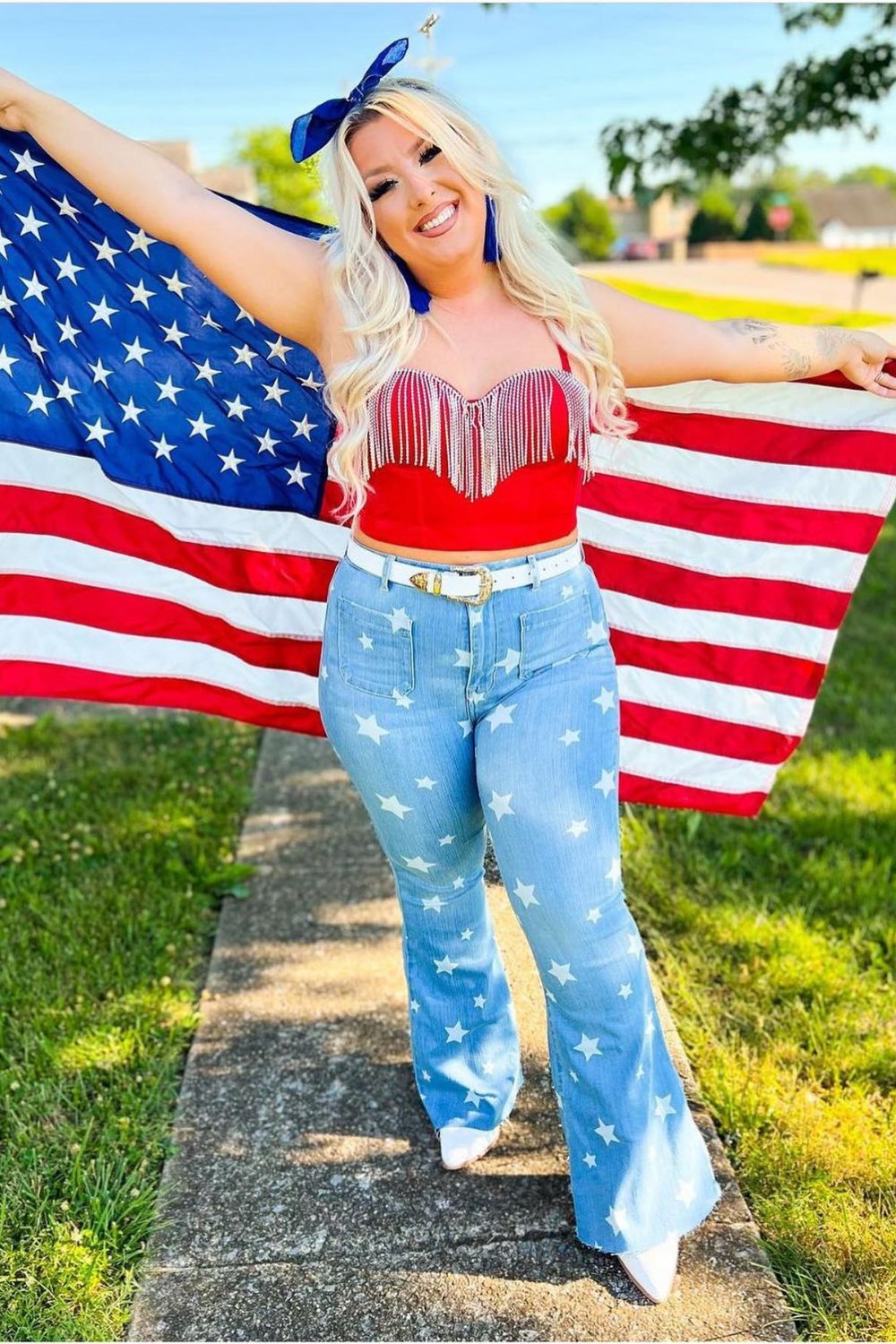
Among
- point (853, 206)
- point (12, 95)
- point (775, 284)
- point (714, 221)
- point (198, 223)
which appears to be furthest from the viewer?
point (853, 206)

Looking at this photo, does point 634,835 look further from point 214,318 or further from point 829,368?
point 214,318

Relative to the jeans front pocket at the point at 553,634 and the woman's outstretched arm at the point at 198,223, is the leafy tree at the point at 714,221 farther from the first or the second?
the jeans front pocket at the point at 553,634

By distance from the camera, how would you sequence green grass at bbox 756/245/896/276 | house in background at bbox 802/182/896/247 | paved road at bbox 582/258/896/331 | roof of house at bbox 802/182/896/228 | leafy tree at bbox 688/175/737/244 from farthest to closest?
roof of house at bbox 802/182/896/228 → house in background at bbox 802/182/896/247 → leafy tree at bbox 688/175/737/244 → green grass at bbox 756/245/896/276 → paved road at bbox 582/258/896/331

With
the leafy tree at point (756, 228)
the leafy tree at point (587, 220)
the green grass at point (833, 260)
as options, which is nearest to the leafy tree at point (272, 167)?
the green grass at point (833, 260)

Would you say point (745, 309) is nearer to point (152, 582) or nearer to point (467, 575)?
point (152, 582)

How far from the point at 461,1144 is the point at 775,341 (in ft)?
6.80

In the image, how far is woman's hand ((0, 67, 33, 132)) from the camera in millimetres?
2449

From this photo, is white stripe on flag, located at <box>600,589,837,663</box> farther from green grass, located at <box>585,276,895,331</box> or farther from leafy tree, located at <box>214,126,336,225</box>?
leafy tree, located at <box>214,126,336,225</box>

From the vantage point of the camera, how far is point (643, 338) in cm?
250

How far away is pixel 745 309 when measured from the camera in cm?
2698

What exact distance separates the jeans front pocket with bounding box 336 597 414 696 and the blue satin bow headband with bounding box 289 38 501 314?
2.04 feet

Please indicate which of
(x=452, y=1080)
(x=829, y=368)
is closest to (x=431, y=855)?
(x=452, y=1080)

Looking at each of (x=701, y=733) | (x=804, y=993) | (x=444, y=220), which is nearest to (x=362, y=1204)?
(x=804, y=993)

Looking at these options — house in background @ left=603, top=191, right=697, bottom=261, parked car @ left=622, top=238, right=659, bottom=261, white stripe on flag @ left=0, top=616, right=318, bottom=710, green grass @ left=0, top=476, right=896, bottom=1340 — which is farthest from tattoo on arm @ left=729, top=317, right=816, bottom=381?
parked car @ left=622, top=238, right=659, bottom=261
